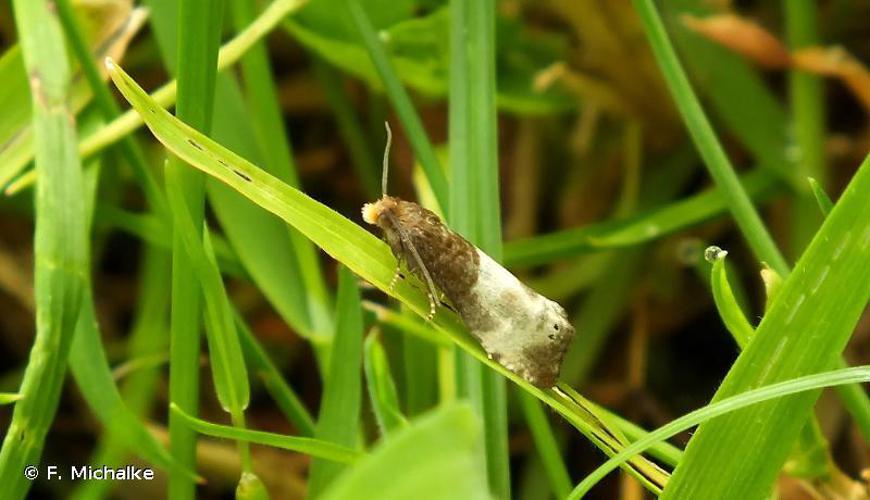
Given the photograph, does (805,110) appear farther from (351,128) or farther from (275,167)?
(275,167)

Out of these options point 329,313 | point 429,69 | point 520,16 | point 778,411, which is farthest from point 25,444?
point 520,16

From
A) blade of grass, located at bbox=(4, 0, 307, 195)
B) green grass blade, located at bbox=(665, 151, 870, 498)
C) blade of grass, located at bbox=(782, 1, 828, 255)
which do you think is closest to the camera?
green grass blade, located at bbox=(665, 151, 870, 498)

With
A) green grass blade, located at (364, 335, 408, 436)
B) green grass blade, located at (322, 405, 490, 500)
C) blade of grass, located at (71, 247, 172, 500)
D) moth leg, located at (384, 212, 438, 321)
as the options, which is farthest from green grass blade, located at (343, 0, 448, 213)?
green grass blade, located at (322, 405, 490, 500)

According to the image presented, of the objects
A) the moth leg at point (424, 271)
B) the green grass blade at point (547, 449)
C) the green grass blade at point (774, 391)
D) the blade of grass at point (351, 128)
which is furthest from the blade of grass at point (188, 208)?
the blade of grass at point (351, 128)

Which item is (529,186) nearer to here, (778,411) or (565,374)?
(565,374)

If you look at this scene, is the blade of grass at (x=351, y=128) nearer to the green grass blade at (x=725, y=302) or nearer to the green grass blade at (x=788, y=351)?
the green grass blade at (x=725, y=302)

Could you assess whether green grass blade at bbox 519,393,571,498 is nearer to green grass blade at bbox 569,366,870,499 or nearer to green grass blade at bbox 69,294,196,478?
green grass blade at bbox 569,366,870,499

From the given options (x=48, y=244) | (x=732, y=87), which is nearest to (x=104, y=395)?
(x=48, y=244)
